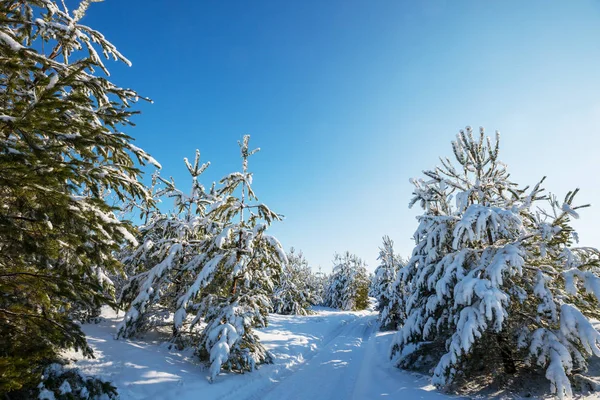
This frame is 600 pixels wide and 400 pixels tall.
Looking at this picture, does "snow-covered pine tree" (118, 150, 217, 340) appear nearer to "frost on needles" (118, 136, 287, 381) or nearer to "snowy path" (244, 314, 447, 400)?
"frost on needles" (118, 136, 287, 381)

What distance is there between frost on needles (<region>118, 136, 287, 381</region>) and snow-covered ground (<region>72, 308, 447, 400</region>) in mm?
472

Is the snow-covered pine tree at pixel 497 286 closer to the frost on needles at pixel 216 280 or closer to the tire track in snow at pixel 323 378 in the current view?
the tire track in snow at pixel 323 378

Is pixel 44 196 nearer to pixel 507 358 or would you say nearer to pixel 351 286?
pixel 507 358

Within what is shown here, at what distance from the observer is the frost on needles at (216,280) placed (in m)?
8.48

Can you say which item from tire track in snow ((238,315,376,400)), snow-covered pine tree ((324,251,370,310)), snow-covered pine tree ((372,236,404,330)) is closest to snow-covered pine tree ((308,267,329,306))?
snow-covered pine tree ((324,251,370,310))

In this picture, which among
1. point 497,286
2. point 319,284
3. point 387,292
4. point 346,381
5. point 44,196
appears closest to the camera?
point 44,196

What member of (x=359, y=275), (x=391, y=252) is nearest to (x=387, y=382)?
(x=391, y=252)

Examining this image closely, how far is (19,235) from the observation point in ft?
12.7

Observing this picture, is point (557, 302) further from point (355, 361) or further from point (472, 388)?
point (355, 361)

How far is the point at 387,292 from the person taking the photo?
74.0 ft

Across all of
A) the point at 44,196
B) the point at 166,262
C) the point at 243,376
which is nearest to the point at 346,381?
the point at 243,376

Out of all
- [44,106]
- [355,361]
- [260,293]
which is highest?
[44,106]

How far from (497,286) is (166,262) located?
9760mm

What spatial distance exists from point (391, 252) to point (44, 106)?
27.0 m
